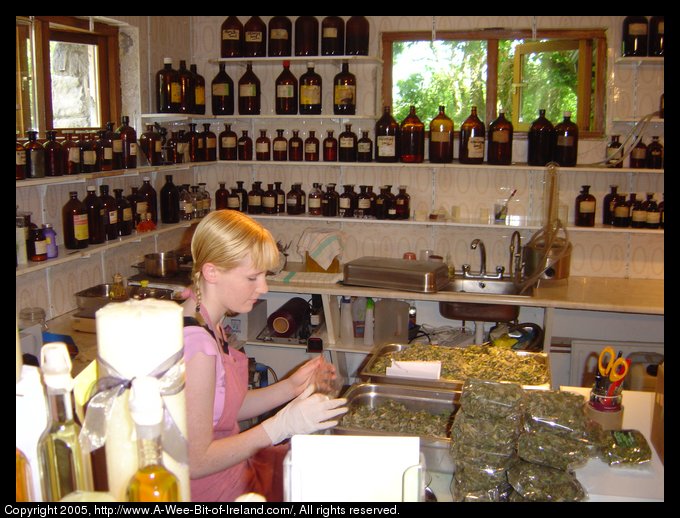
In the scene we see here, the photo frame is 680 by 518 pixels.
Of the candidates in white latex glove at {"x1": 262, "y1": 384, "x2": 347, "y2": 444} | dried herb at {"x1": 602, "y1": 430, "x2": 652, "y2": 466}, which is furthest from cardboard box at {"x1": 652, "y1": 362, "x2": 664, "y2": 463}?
white latex glove at {"x1": 262, "y1": 384, "x2": 347, "y2": 444}

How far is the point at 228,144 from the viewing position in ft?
13.8

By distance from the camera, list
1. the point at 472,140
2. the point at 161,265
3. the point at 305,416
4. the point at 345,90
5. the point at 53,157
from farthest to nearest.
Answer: the point at 345,90 → the point at 472,140 → the point at 161,265 → the point at 53,157 → the point at 305,416

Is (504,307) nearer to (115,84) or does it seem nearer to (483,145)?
(483,145)

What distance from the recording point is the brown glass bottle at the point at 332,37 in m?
3.90

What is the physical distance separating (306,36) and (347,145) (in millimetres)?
713

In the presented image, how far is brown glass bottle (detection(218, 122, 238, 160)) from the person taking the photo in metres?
4.20

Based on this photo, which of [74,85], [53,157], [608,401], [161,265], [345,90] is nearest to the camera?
[608,401]

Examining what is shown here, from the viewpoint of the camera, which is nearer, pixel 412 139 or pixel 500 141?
pixel 500 141

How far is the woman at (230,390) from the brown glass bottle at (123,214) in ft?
5.33

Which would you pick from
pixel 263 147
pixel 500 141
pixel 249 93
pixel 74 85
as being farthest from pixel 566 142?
pixel 74 85

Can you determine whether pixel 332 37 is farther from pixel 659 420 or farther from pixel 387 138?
pixel 659 420

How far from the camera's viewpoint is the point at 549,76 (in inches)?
153
